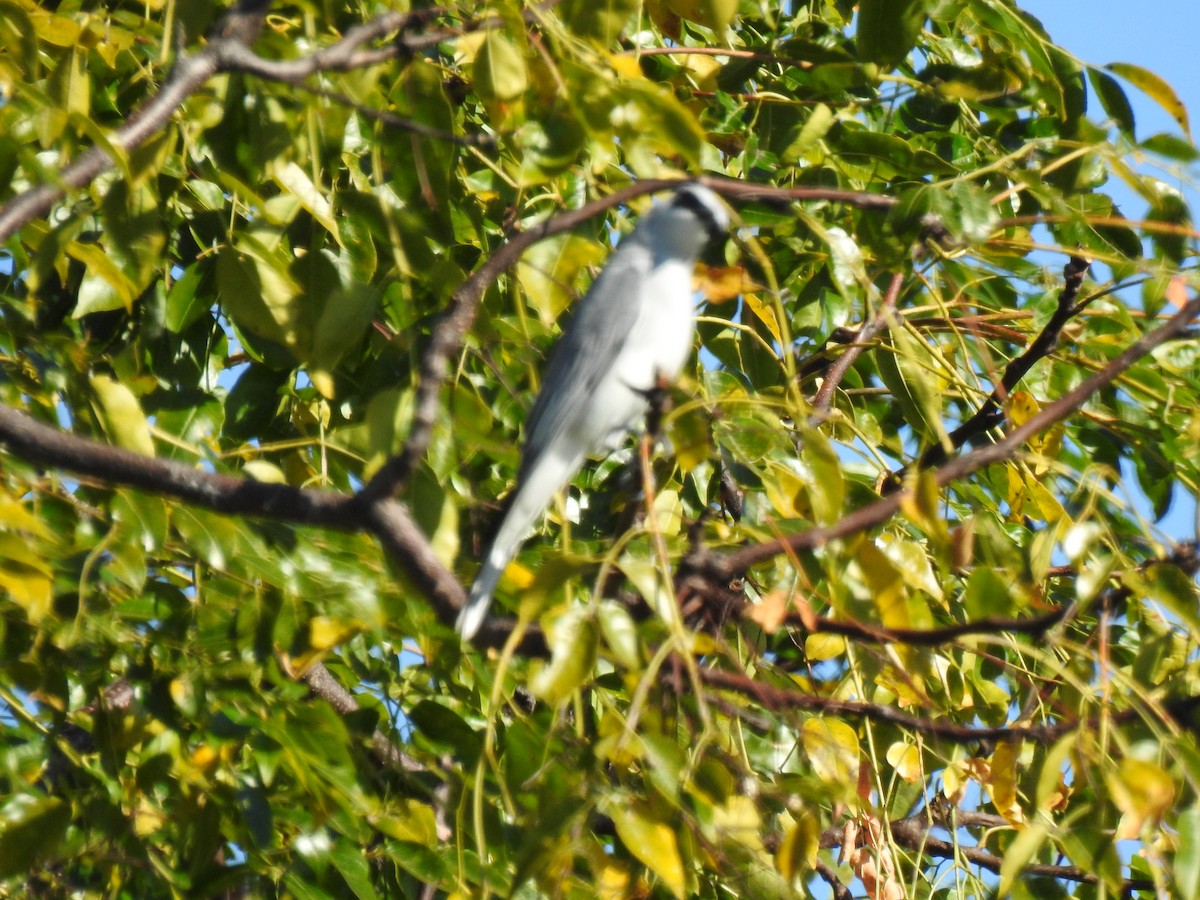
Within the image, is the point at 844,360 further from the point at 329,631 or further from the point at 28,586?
the point at 28,586

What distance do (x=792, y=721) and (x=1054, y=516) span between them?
4.55ft

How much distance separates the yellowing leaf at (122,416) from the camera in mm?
1645

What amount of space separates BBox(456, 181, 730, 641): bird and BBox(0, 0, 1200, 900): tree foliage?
0.10 meters

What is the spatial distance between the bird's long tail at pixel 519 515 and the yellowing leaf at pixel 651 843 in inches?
16.3

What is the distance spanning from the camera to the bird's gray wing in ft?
8.59

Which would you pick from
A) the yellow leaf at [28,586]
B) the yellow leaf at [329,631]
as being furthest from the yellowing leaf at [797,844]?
the yellow leaf at [28,586]

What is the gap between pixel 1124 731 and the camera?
4.85 ft

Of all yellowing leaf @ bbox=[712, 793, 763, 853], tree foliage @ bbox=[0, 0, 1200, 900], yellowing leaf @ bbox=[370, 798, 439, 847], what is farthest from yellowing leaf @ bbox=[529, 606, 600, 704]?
yellowing leaf @ bbox=[370, 798, 439, 847]

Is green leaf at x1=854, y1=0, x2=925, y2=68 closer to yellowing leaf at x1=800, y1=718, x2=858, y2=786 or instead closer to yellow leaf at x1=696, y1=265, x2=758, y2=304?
yellow leaf at x1=696, y1=265, x2=758, y2=304

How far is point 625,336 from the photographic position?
2.68 m

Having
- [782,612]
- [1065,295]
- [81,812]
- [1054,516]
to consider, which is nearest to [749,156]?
[1065,295]

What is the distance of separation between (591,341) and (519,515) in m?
0.62

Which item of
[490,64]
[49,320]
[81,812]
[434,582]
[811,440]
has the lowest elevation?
[81,812]

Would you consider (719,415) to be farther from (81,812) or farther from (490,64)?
(81,812)
